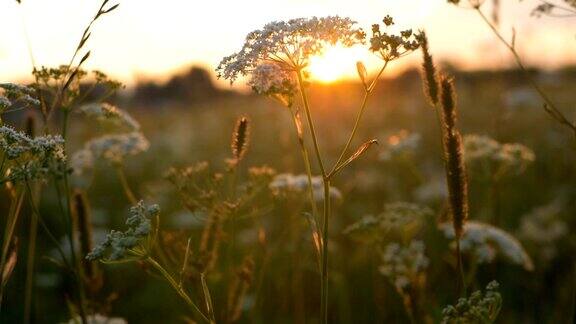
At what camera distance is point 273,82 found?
418 centimetres

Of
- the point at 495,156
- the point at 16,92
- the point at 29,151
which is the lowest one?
the point at 495,156

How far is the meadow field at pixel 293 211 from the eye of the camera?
4.02m

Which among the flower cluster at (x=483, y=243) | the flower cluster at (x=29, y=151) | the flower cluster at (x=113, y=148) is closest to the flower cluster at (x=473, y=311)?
the flower cluster at (x=29, y=151)

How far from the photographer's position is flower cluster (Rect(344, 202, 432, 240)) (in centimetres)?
581

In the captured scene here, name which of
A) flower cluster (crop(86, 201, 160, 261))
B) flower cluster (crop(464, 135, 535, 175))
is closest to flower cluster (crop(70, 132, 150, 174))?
flower cluster (crop(86, 201, 160, 261))

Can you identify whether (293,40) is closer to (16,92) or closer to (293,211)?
(16,92)

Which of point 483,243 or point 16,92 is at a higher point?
point 16,92

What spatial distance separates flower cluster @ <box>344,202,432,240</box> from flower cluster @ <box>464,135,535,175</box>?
4.33 feet

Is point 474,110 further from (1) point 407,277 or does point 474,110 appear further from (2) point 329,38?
(2) point 329,38

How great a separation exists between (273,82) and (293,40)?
274 millimetres

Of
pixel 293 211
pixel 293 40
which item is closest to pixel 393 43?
pixel 293 40

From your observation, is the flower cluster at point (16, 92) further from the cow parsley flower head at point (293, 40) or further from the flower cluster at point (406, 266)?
the flower cluster at point (406, 266)

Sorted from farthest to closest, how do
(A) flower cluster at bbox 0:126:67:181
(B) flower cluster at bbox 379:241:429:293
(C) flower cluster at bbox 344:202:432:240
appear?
(C) flower cluster at bbox 344:202:432:240 → (B) flower cluster at bbox 379:241:429:293 → (A) flower cluster at bbox 0:126:67:181

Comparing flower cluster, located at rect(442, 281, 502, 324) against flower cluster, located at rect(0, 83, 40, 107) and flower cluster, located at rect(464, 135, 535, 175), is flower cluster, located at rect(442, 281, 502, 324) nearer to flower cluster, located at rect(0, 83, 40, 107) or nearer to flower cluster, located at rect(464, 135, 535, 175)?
flower cluster, located at rect(0, 83, 40, 107)
